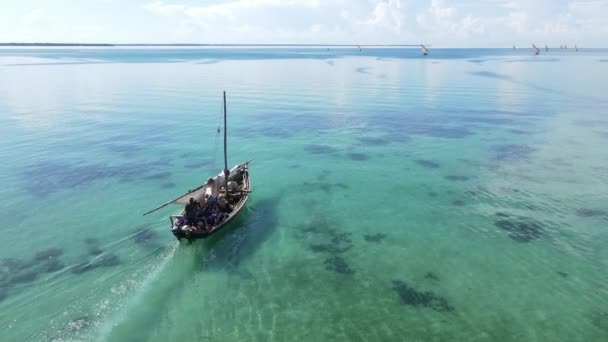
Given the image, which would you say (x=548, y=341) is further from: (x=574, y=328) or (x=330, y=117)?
(x=330, y=117)

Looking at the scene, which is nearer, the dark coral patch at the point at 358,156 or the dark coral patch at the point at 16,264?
the dark coral patch at the point at 16,264

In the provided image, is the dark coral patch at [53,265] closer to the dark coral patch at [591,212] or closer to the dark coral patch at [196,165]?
the dark coral patch at [196,165]

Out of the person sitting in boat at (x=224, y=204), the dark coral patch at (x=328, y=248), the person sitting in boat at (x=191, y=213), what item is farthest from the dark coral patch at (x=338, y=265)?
the person sitting in boat at (x=191, y=213)

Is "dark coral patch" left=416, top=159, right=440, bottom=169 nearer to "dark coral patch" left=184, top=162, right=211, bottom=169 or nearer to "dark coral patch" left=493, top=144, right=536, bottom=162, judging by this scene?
"dark coral patch" left=493, top=144, right=536, bottom=162

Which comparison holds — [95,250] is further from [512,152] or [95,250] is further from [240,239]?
[512,152]

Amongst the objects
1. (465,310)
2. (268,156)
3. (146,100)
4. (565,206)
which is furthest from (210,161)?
(146,100)
